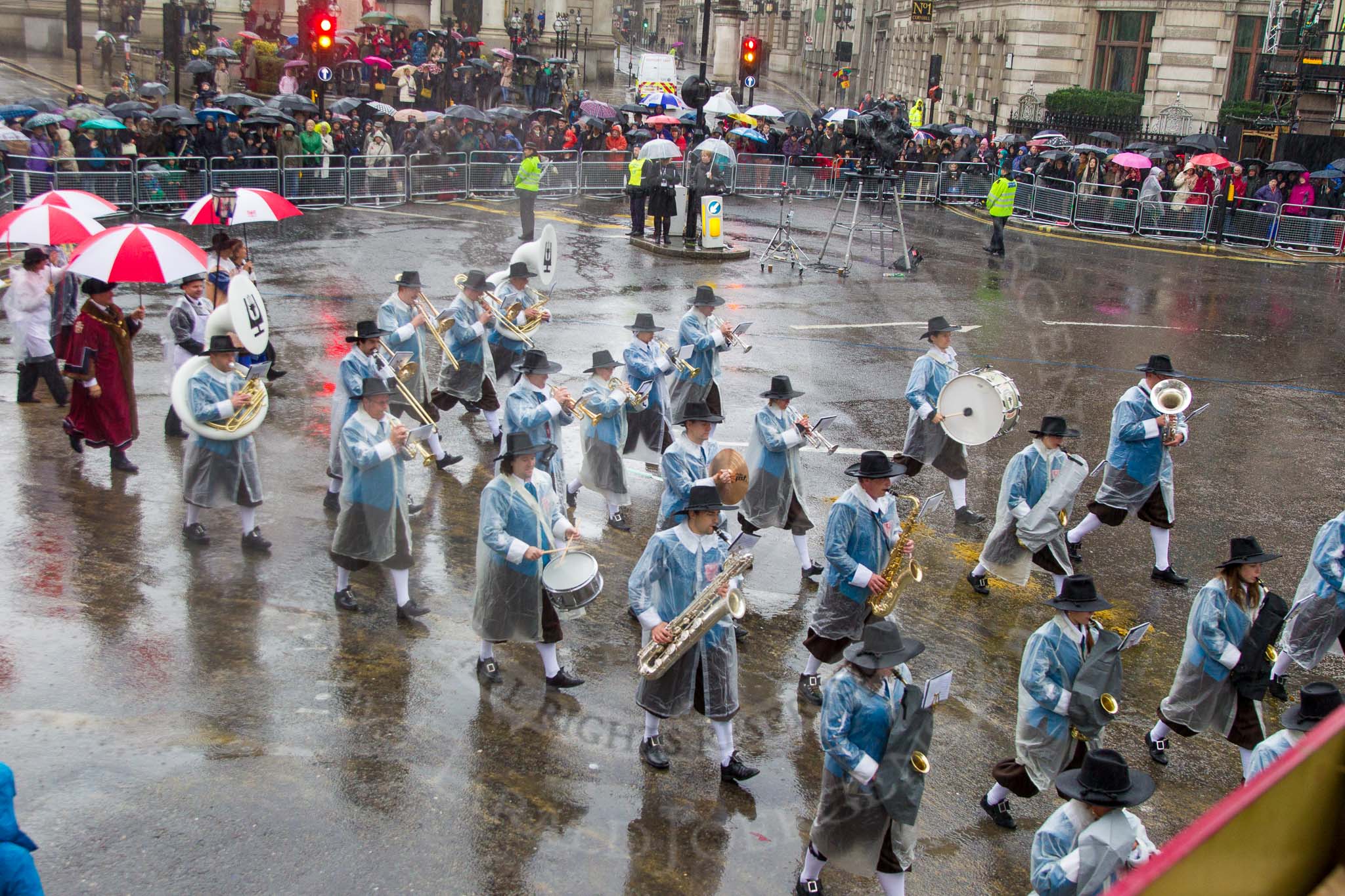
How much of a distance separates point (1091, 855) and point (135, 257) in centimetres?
956

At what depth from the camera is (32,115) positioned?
23391 mm

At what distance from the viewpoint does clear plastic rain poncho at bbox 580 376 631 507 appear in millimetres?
10992

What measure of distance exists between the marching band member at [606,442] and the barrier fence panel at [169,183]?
15321 millimetres

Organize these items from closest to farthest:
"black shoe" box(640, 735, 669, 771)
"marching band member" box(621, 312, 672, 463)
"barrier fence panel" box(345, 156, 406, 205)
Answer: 1. "black shoe" box(640, 735, 669, 771)
2. "marching band member" box(621, 312, 672, 463)
3. "barrier fence panel" box(345, 156, 406, 205)

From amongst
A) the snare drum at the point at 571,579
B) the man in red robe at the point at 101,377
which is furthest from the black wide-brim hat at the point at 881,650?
the man in red robe at the point at 101,377

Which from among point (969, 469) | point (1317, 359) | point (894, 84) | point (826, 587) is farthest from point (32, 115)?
point (894, 84)

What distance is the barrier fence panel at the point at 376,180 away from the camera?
26.4m

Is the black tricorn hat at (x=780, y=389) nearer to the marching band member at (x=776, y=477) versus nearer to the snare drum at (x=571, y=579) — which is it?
the marching band member at (x=776, y=477)

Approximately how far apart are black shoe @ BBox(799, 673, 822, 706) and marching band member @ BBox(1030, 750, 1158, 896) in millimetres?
2982

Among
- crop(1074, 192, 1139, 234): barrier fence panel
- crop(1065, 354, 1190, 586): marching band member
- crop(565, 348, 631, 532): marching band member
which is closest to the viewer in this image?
crop(1065, 354, 1190, 586): marching band member

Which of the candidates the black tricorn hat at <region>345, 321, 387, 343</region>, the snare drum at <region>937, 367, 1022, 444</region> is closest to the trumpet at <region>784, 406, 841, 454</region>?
the snare drum at <region>937, 367, 1022, 444</region>

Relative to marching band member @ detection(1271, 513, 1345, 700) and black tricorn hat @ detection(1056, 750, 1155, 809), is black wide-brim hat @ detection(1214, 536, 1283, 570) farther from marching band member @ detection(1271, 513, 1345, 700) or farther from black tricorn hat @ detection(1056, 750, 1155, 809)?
black tricorn hat @ detection(1056, 750, 1155, 809)

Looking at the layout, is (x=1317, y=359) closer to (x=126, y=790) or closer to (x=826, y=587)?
(x=826, y=587)

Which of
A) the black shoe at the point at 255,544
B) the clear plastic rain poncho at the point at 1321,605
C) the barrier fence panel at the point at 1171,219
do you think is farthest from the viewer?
the barrier fence panel at the point at 1171,219
